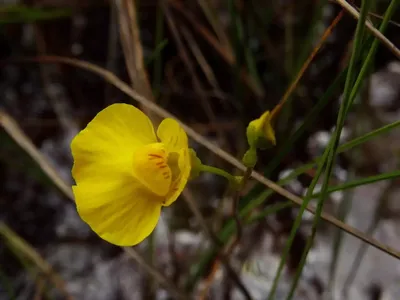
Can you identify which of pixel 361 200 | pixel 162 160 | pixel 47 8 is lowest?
pixel 361 200

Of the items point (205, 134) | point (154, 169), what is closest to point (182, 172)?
point (154, 169)

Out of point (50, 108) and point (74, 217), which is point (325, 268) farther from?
point (50, 108)

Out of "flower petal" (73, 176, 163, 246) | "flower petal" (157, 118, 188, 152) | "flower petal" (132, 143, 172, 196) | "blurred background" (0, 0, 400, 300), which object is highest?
"flower petal" (157, 118, 188, 152)

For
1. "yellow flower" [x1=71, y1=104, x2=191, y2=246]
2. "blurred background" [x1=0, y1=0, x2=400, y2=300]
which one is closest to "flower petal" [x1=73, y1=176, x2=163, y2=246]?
"yellow flower" [x1=71, y1=104, x2=191, y2=246]

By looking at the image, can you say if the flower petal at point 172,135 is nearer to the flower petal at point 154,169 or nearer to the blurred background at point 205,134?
the flower petal at point 154,169

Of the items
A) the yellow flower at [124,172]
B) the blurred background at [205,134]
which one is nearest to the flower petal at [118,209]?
the yellow flower at [124,172]

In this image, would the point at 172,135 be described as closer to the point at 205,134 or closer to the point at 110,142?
the point at 110,142

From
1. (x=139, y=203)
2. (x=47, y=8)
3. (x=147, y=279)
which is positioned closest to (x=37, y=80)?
(x=47, y=8)

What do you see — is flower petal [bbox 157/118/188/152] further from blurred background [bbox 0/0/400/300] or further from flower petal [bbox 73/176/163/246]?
blurred background [bbox 0/0/400/300]
